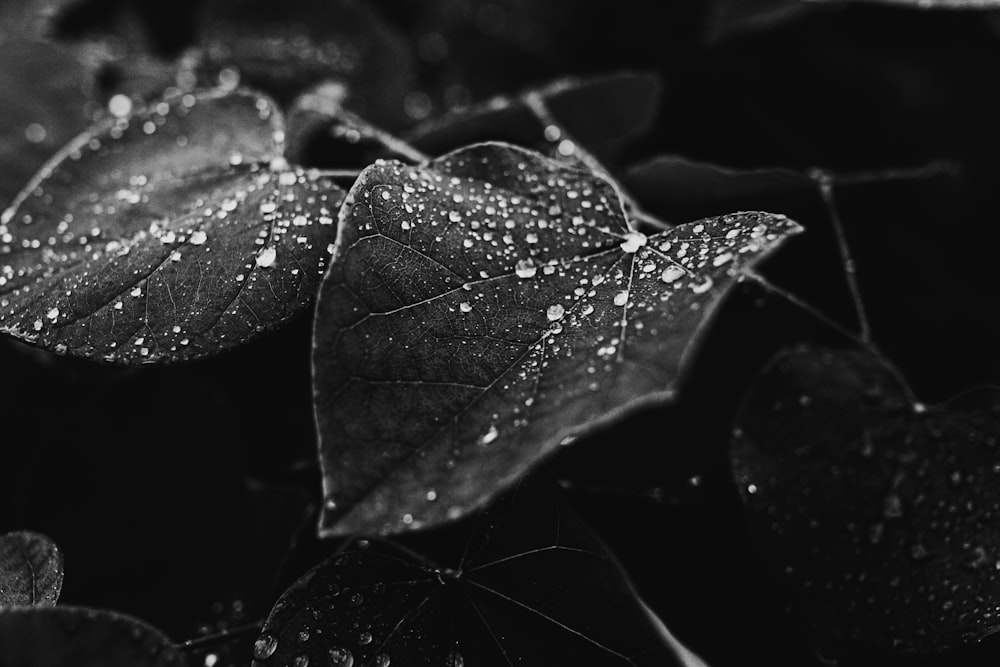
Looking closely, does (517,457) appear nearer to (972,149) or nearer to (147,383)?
(147,383)

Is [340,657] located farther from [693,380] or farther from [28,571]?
[693,380]

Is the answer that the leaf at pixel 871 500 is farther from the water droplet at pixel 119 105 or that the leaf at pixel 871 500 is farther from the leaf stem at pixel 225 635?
the water droplet at pixel 119 105

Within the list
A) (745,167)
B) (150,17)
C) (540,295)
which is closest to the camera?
(540,295)

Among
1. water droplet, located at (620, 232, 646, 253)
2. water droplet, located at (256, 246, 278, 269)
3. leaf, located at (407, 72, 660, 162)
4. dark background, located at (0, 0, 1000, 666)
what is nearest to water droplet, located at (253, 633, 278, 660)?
dark background, located at (0, 0, 1000, 666)

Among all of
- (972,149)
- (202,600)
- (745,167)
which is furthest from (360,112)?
(972,149)

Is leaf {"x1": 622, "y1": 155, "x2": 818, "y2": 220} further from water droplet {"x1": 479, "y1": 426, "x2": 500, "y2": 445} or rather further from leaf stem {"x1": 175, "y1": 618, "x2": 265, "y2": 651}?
leaf stem {"x1": 175, "y1": 618, "x2": 265, "y2": 651}

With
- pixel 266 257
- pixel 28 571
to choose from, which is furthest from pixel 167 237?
pixel 28 571
